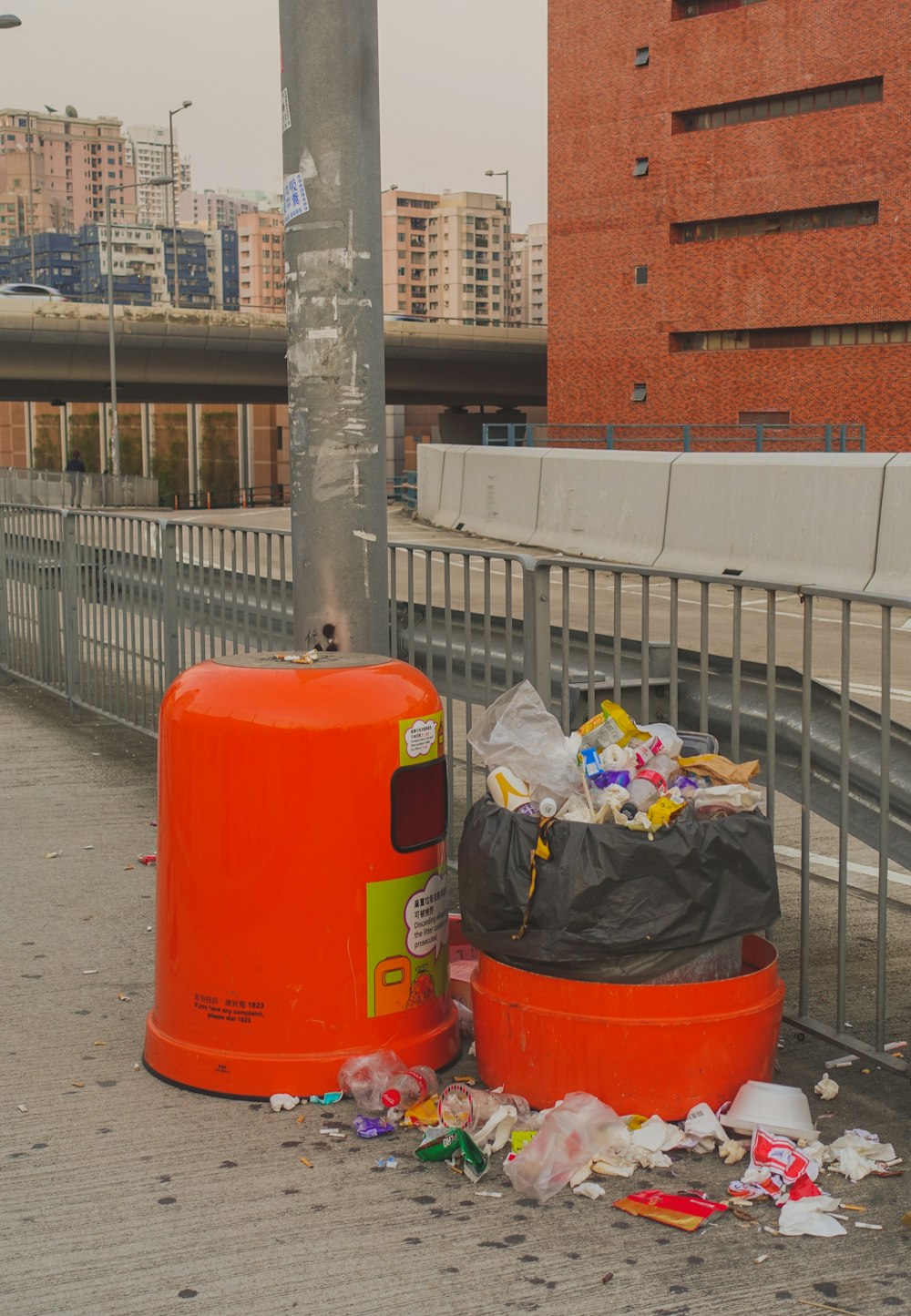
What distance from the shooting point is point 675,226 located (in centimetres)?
4900

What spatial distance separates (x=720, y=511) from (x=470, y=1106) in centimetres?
1824

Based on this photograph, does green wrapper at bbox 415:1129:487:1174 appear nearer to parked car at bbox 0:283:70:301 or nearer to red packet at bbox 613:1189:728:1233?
red packet at bbox 613:1189:728:1233

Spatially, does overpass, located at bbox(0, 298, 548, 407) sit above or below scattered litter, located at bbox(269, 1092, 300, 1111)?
above

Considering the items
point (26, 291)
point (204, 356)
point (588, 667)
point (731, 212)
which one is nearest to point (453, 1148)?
point (588, 667)

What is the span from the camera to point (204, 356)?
5894 centimetres

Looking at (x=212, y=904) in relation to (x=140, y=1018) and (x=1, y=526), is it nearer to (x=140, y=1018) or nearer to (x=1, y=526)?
(x=140, y=1018)

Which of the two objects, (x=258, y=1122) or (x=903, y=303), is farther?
(x=903, y=303)

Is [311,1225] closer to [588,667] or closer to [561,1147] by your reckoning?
[561,1147]

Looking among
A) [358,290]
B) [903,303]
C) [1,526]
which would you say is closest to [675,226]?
[903,303]

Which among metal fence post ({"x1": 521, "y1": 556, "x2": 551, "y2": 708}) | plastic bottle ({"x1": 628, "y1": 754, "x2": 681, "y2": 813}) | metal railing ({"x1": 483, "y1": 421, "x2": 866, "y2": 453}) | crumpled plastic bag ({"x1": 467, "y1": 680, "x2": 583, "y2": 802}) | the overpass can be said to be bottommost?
plastic bottle ({"x1": 628, "y1": 754, "x2": 681, "y2": 813})

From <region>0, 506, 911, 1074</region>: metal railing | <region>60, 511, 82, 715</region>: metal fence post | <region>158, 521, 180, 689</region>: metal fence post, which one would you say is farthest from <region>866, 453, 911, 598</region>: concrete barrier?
<region>158, 521, 180, 689</region>: metal fence post

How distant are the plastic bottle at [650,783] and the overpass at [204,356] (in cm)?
5222

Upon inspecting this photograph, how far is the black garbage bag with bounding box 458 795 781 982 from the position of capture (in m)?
3.95

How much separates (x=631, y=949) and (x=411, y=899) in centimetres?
74
